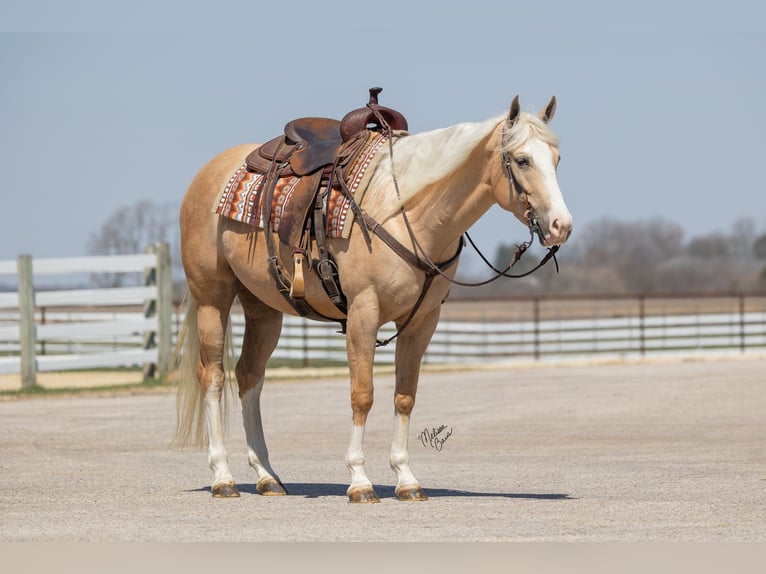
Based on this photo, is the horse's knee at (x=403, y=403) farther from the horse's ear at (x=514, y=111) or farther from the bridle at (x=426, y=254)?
the horse's ear at (x=514, y=111)

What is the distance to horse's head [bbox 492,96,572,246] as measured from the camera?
6.90 m

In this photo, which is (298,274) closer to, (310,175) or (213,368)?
(310,175)

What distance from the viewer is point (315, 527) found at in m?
6.55

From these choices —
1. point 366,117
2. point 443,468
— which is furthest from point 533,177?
point 443,468

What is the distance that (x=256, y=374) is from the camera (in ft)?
28.1

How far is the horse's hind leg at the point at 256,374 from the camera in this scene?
8305mm

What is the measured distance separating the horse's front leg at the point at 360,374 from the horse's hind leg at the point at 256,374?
838mm

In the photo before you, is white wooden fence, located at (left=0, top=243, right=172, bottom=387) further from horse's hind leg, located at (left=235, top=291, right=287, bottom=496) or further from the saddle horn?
the saddle horn

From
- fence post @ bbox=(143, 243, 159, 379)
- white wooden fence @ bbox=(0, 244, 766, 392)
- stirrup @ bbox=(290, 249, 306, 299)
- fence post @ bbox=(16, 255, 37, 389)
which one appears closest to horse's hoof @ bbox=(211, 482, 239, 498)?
stirrup @ bbox=(290, 249, 306, 299)

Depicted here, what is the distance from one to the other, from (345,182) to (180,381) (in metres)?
2.06

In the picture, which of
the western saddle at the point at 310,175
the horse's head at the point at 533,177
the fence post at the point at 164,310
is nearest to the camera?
the horse's head at the point at 533,177

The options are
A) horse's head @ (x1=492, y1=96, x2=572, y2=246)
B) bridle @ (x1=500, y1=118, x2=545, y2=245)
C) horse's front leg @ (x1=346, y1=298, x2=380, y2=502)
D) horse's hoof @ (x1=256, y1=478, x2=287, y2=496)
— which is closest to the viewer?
horse's head @ (x1=492, y1=96, x2=572, y2=246)

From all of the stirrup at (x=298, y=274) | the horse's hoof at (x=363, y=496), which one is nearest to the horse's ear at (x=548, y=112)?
the stirrup at (x=298, y=274)

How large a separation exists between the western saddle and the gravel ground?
1.34 m
